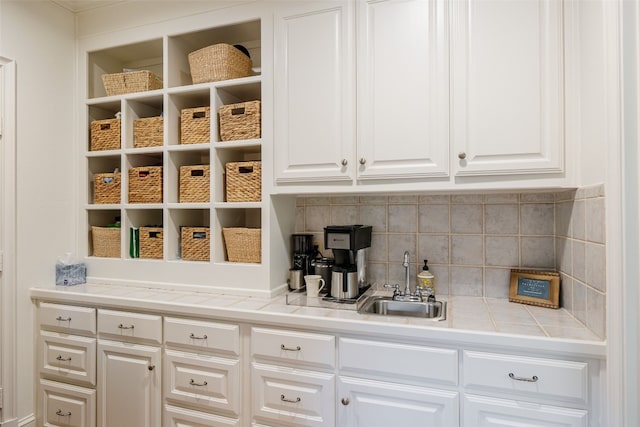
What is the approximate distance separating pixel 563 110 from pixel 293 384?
1589mm

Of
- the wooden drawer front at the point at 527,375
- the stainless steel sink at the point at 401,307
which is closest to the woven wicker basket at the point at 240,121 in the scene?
the stainless steel sink at the point at 401,307

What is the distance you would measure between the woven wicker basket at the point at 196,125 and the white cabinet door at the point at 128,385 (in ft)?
3.69

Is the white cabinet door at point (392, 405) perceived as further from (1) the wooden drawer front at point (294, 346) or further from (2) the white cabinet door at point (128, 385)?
(2) the white cabinet door at point (128, 385)

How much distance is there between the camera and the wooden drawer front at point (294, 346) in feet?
4.84

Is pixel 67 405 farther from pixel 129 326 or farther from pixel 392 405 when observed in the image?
pixel 392 405

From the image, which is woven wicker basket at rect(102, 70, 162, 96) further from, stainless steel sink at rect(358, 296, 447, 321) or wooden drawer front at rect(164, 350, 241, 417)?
stainless steel sink at rect(358, 296, 447, 321)

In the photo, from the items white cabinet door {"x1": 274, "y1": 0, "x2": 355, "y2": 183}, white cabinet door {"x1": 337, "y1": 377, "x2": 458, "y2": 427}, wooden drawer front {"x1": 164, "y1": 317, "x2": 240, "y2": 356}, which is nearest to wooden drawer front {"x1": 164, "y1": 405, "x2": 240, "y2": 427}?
wooden drawer front {"x1": 164, "y1": 317, "x2": 240, "y2": 356}

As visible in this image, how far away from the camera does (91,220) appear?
7.70ft

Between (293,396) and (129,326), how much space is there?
0.91m

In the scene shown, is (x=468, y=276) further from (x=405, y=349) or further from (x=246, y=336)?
(x=246, y=336)

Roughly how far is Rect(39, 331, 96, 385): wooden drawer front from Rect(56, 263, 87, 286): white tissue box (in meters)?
0.29

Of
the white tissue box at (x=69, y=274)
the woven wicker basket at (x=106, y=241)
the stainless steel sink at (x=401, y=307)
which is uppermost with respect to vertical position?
the woven wicker basket at (x=106, y=241)

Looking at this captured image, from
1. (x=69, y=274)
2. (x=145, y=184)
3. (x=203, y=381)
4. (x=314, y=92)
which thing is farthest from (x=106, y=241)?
(x=314, y=92)

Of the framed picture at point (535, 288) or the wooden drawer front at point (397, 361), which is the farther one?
the framed picture at point (535, 288)
